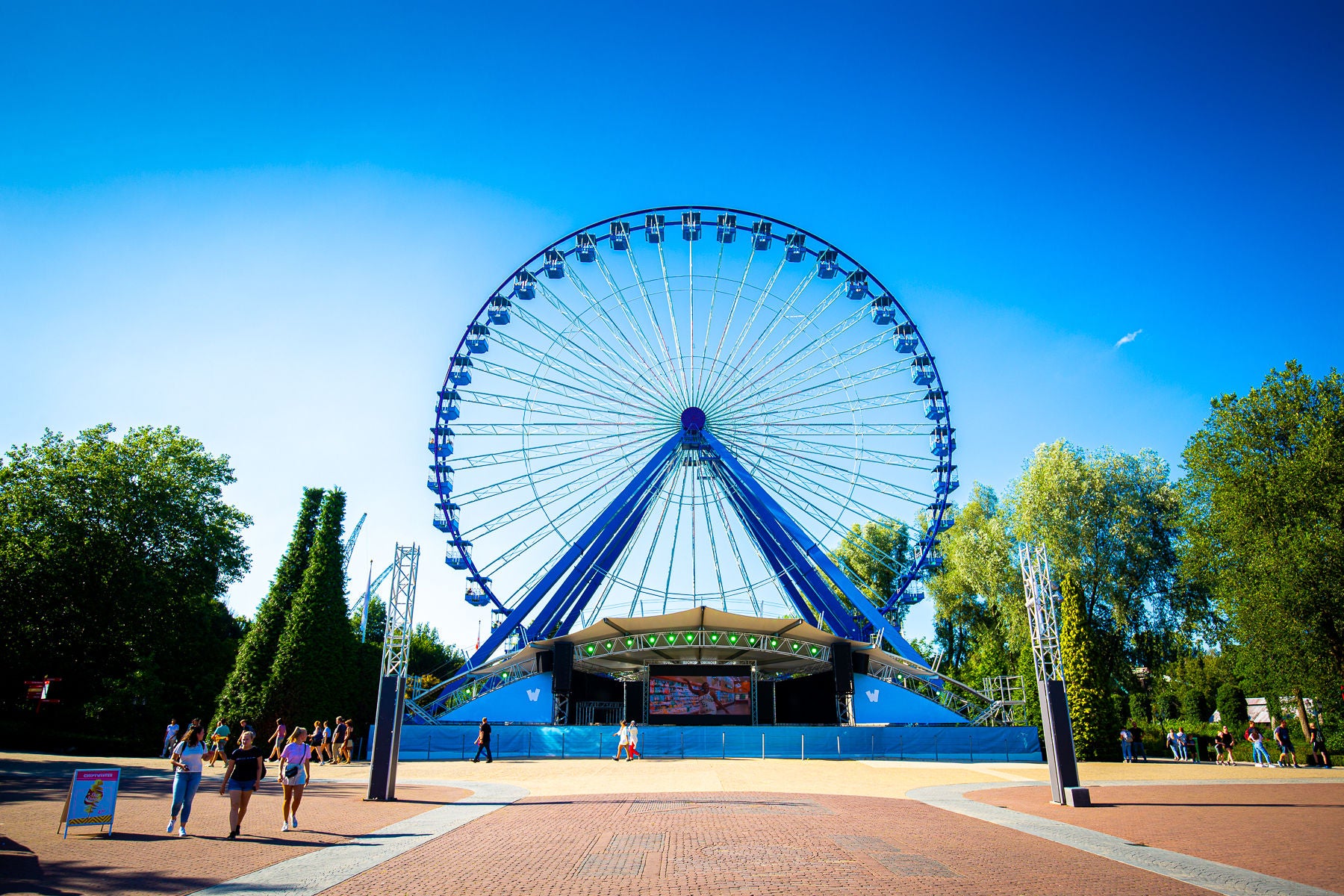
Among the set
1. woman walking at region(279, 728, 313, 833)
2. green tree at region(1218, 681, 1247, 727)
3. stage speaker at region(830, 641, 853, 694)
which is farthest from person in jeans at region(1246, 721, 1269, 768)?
woman walking at region(279, 728, 313, 833)

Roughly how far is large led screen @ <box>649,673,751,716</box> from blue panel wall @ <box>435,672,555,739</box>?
14.2ft

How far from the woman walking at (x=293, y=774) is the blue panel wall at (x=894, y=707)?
2461 cm

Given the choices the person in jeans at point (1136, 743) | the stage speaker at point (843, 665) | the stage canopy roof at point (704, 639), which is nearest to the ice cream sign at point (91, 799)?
the stage canopy roof at point (704, 639)

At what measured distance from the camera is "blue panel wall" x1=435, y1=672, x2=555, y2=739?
3111 centimetres

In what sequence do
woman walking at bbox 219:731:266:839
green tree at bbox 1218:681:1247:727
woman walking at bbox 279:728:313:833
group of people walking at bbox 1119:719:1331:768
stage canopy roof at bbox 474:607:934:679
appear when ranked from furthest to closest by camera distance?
green tree at bbox 1218:681:1247:727 < stage canopy roof at bbox 474:607:934:679 < group of people walking at bbox 1119:719:1331:768 < woman walking at bbox 279:728:313:833 < woman walking at bbox 219:731:266:839

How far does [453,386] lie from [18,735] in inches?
738

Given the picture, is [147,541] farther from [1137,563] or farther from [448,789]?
[1137,563]

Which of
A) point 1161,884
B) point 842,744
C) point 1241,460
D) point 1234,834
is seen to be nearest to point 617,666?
point 842,744

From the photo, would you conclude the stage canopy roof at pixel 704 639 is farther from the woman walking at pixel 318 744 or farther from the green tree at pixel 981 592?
the green tree at pixel 981 592

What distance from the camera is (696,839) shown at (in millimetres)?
9633

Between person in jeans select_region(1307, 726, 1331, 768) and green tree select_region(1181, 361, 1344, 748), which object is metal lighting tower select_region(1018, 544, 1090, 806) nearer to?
green tree select_region(1181, 361, 1344, 748)

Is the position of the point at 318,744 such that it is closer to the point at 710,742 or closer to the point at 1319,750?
the point at 710,742

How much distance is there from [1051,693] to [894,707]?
18.1 metres

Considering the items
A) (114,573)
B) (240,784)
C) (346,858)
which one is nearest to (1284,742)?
(346,858)
